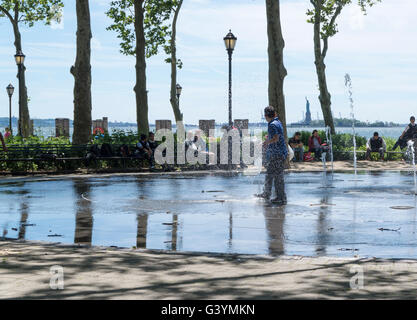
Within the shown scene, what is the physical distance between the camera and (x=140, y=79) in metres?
32.5

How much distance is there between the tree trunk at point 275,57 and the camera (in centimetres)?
2731

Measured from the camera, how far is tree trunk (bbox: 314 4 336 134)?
135 feet

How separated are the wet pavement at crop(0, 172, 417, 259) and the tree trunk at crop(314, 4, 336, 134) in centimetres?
2069

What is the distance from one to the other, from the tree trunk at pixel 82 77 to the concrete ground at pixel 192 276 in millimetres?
19883

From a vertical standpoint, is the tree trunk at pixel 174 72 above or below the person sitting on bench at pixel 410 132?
above

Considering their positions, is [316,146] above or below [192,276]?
above

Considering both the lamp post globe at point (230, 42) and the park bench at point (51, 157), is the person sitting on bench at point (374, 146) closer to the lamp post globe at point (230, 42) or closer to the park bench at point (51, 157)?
the lamp post globe at point (230, 42)

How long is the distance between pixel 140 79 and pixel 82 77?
3968mm

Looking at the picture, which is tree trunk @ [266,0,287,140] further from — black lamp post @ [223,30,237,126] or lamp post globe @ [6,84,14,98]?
lamp post globe @ [6,84,14,98]

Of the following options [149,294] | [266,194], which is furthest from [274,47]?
[149,294]

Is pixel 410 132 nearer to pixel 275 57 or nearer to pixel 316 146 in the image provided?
pixel 316 146

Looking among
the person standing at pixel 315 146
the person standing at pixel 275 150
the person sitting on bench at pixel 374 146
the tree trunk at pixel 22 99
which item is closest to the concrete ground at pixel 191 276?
the person standing at pixel 275 150

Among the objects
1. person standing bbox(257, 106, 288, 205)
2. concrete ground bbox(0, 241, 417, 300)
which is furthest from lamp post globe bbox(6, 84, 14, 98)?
concrete ground bbox(0, 241, 417, 300)

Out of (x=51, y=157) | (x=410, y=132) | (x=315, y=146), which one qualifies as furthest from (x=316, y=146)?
(x=51, y=157)
